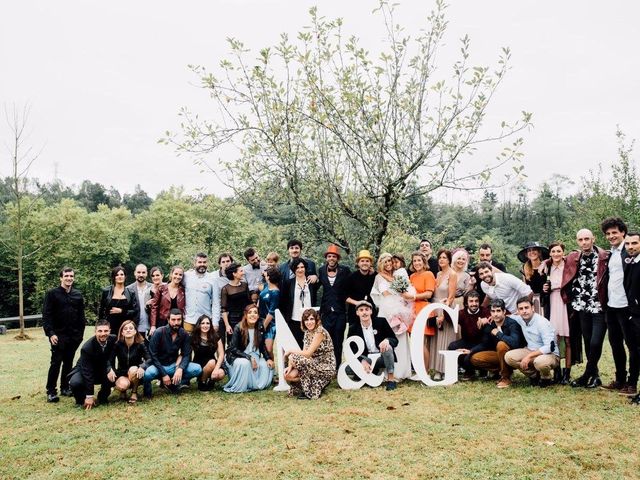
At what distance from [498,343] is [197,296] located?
190 inches

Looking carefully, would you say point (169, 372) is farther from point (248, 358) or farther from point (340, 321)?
point (340, 321)

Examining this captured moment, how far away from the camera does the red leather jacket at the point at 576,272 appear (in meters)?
6.98

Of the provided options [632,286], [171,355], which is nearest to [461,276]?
[632,286]

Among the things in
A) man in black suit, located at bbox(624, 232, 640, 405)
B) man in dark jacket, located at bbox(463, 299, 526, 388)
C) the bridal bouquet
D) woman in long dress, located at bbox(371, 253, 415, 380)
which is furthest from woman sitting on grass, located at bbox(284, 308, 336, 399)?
man in black suit, located at bbox(624, 232, 640, 405)

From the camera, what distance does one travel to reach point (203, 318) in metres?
8.20

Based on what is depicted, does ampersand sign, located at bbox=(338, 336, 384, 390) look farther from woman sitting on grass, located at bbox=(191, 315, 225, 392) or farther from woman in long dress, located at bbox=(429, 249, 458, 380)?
woman sitting on grass, located at bbox=(191, 315, 225, 392)

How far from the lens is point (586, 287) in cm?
725

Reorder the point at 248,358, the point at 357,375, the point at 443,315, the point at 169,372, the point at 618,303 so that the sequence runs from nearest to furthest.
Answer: the point at 618,303
the point at 169,372
the point at 357,375
the point at 248,358
the point at 443,315

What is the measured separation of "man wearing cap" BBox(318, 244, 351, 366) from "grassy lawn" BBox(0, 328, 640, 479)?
1069 millimetres

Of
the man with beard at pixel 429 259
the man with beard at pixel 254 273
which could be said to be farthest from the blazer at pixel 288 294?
the man with beard at pixel 429 259

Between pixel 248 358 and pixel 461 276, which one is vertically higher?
pixel 461 276

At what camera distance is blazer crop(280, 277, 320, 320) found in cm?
853

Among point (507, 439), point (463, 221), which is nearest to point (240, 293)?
point (507, 439)

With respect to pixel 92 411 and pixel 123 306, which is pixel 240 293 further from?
pixel 92 411
